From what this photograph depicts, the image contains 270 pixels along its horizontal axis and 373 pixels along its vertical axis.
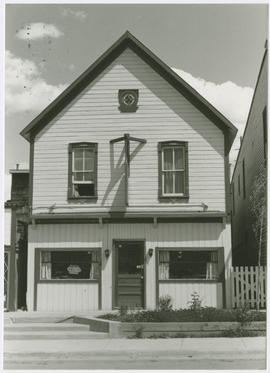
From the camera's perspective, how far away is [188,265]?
19.0 meters

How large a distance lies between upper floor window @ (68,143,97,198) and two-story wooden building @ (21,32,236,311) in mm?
35

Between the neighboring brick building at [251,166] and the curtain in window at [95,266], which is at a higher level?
the neighboring brick building at [251,166]

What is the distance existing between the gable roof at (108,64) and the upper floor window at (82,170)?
4.87 feet

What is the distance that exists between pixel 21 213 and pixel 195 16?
32.5 feet

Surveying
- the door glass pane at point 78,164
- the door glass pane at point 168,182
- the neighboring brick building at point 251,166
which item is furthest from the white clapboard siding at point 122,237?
the neighboring brick building at point 251,166

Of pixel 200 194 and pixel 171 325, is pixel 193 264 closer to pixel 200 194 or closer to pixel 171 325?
pixel 200 194

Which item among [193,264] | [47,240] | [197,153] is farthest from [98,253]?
[197,153]

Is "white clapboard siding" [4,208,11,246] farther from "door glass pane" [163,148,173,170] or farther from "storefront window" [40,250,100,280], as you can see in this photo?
"door glass pane" [163,148,173,170]

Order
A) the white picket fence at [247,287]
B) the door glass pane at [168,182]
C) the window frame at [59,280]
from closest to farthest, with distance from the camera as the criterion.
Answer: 1. the white picket fence at [247,287]
2. the window frame at [59,280]
3. the door glass pane at [168,182]

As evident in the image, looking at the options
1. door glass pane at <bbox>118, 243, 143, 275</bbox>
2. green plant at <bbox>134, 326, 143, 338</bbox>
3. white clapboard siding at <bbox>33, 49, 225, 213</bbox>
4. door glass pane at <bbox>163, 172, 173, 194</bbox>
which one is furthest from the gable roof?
green plant at <bbox>134, 326, 143, 338</bbox>

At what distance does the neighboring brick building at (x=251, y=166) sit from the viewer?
2077cm

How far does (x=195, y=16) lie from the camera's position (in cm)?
1480

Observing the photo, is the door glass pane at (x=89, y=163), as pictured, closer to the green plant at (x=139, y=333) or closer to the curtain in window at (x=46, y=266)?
the curtain in window at (x=46, y=266)

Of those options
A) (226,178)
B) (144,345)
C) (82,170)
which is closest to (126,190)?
(82,170)
